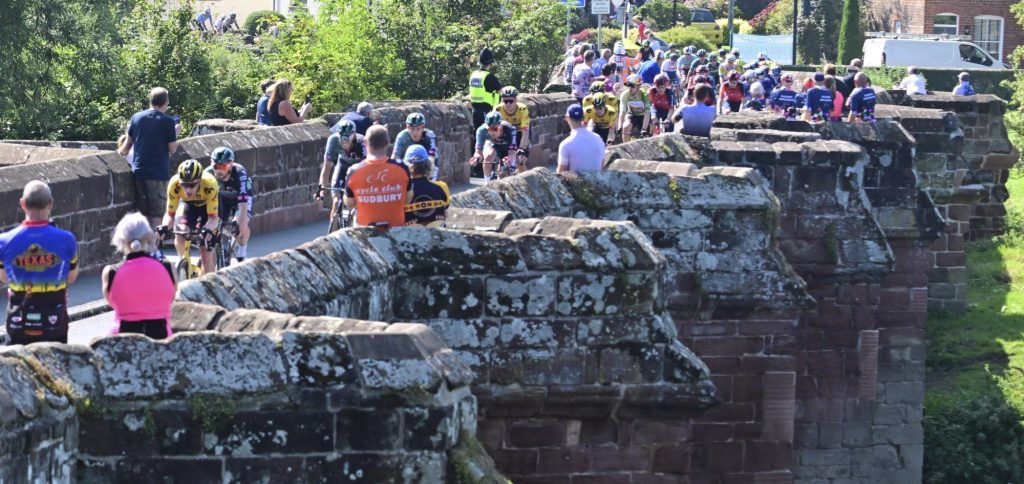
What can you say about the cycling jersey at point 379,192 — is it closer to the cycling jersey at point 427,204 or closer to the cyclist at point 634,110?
the cycling jersey at point 427,204

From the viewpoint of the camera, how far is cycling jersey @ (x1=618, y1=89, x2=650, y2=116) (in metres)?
27.8

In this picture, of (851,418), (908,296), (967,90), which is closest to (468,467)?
(851,418)

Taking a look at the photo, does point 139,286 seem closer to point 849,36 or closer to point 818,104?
point 818,104

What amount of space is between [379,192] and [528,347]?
1.49 meters

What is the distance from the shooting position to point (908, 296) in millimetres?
22828

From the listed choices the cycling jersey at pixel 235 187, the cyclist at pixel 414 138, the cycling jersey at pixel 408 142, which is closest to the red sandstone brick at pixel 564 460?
the cycling jersey at pixel 235 187

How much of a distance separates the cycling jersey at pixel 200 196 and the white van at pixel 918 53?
137 feet

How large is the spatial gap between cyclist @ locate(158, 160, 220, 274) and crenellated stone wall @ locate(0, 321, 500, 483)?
817 cm

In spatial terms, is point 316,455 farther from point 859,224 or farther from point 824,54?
point 824,54

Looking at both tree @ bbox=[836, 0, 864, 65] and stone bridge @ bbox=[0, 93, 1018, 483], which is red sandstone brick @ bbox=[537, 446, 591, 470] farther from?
tree @ bbox=[836, 0, 864, 65]

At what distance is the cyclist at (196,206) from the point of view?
15.5 metres

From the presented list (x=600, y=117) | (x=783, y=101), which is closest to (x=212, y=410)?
(x=600, y=117)

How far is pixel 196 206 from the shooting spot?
619 inches

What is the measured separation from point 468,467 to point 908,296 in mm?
15950
